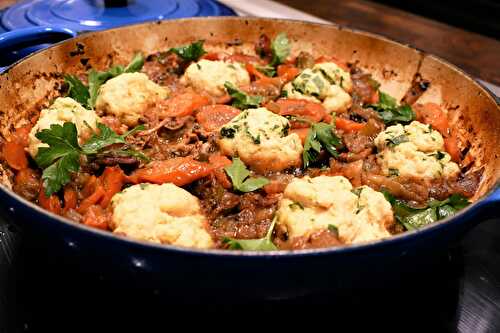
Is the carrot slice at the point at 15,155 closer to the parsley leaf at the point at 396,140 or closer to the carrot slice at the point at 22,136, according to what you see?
the carrot slice at the point at 22,136

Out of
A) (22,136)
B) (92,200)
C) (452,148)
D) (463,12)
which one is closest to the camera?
(92,200)

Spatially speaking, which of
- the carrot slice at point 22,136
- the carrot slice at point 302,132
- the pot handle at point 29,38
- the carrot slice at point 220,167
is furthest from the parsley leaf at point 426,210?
the pot handle at point 29,38

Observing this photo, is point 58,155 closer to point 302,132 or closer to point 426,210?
point 302,132

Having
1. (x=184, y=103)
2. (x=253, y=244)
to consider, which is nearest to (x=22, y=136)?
(x=184, y=103)

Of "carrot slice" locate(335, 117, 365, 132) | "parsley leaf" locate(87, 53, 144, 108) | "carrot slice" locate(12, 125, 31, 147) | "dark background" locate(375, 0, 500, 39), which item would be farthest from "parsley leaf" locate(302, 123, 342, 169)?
"dark background" locate(375, 0, 500, 39)

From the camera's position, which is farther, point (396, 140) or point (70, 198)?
point (396, 140)

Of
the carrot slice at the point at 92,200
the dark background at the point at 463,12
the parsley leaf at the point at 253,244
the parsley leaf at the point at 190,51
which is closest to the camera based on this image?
the parsley leaf at the point at 253,244

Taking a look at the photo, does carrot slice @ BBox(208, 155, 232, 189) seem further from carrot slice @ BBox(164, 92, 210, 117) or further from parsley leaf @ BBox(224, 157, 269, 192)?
carrot slice @ BBox(164, 92, 210, 117)
